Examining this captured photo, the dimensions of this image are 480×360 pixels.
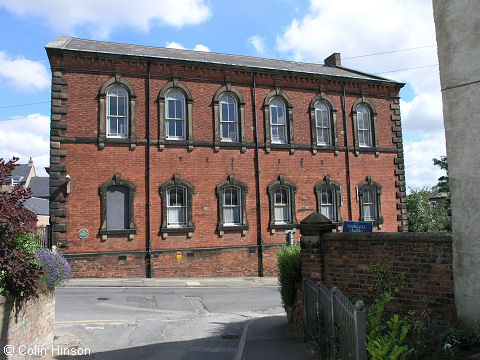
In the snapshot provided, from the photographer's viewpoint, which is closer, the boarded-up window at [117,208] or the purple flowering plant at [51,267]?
the purple flowering plant at [51,267]

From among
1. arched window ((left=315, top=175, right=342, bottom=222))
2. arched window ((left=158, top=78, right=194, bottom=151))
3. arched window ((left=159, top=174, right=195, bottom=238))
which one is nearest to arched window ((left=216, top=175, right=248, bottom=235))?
arched window ((left=159, top=174, right=195, bottom=238))

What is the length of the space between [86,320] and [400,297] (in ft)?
25.9

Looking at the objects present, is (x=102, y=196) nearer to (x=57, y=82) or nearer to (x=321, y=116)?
(x=57, y=82)

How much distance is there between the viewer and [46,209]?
1991 inches

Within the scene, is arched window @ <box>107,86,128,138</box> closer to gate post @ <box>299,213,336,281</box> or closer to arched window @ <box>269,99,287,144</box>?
arched window @ <box>269,99,287,144</box>

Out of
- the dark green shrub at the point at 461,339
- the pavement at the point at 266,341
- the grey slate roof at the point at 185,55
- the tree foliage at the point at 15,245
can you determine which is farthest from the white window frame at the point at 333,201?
the tree foliage at the point at 15,245

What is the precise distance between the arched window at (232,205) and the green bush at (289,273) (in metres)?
9.84

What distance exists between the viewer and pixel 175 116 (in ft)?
63.0

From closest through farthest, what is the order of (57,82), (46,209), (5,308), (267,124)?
(5,308) < (57,82) < (267,124) < (46,209)

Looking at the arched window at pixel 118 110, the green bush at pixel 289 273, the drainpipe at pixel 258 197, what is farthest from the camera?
the drainpipe at pixel 258 197

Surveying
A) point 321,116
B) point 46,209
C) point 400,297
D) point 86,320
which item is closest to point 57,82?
point 86,320

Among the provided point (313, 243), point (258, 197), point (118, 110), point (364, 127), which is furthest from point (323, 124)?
point (313, 243)

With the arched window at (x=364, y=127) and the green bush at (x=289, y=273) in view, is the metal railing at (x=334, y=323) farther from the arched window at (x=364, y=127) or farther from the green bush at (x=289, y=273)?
the arched window at (x=364, y=127)

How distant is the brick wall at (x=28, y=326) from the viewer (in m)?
5.88
